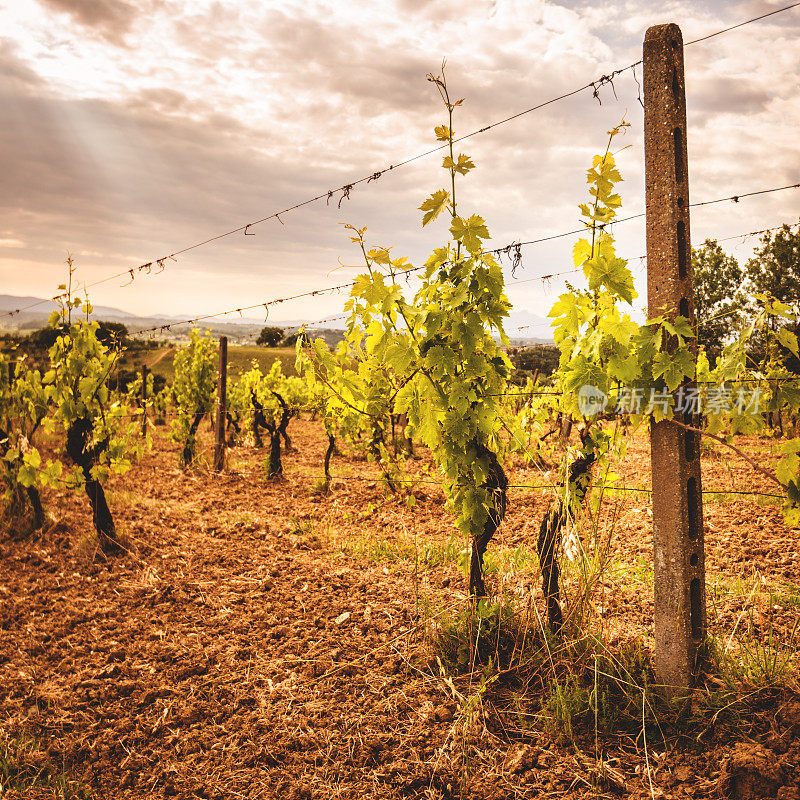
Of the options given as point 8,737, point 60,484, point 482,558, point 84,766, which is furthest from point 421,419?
point 60,484

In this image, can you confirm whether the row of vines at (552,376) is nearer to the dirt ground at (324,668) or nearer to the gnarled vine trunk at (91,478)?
the dirt ground at (324,668)

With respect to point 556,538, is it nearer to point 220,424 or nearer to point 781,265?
point 220,424

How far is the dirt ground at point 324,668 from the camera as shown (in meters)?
2.17

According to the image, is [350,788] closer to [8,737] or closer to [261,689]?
[261,689]

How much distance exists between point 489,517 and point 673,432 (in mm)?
1135

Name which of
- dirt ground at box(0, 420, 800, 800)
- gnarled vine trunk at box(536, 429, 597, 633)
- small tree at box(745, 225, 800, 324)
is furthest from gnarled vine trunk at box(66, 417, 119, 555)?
small tree at box(745, 225, 800, 324)

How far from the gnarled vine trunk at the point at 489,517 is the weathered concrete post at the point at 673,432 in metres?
0.92

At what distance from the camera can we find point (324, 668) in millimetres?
3039

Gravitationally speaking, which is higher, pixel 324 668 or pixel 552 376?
pixel 552 376

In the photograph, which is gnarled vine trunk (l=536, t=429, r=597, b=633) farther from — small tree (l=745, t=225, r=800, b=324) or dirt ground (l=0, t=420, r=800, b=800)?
small tree (l=745, t=225, r=800, b=324)

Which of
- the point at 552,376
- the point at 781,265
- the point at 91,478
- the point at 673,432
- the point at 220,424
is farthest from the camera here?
the point at 781,265

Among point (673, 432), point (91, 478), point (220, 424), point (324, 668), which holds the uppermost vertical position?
point (673, 432)

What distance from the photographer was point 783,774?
1876 mm

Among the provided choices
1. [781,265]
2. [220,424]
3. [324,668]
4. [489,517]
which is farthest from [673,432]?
[781,265]
